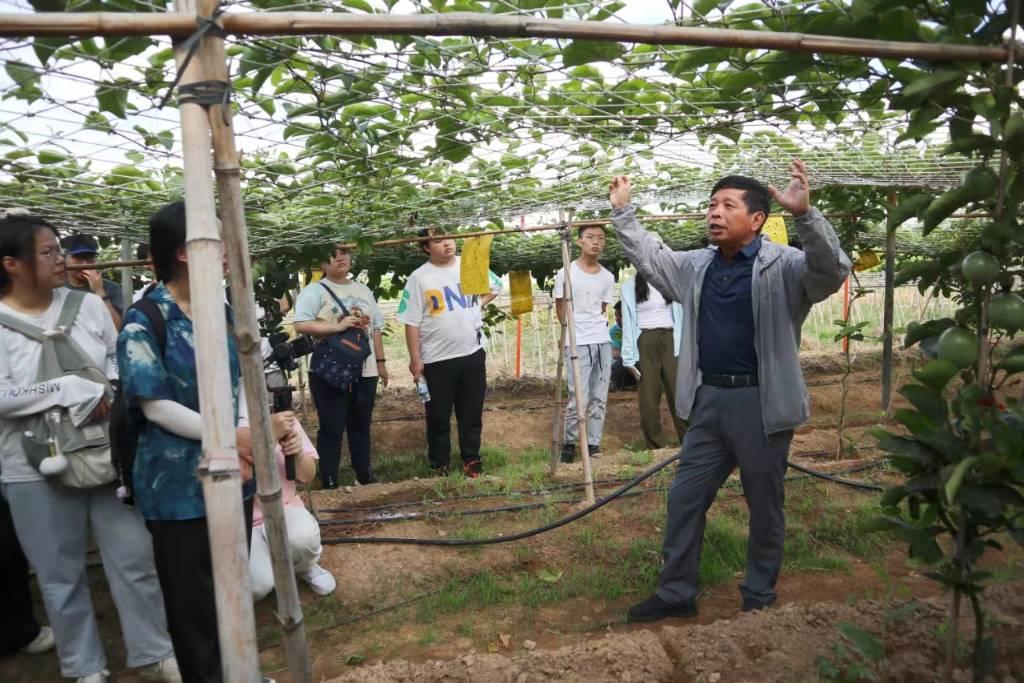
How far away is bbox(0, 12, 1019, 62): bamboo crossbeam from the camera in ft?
4.63

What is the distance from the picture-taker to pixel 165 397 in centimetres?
209

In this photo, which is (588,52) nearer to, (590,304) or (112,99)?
(112,99)

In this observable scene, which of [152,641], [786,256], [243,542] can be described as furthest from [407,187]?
[243,542]

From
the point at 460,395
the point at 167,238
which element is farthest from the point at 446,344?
the point at 167,238

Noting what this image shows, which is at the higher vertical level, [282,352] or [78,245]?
[78,245]

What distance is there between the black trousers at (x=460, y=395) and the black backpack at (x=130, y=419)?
310 cm

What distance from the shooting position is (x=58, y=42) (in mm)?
1781

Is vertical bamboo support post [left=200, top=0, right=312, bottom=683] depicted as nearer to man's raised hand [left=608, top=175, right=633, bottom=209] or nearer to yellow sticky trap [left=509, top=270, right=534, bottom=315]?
man's raised hand [left=608, top=175, right=633, bottom=209]

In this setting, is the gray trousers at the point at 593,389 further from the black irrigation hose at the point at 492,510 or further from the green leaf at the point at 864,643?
the green leaf at the point at 864,643

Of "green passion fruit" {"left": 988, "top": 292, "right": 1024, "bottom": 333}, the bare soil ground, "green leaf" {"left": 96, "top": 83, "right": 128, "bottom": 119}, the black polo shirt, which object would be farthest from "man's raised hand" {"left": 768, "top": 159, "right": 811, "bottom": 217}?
"green leaf" {"left": 96, "top": 83, "right": 128, "bottom": 119}

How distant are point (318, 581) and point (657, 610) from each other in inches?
59.5

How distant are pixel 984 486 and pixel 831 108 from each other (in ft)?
4.36

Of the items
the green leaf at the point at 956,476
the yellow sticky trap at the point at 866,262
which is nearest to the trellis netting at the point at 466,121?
the green leaf at the point at 956,476

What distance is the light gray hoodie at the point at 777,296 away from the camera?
2.48 m
